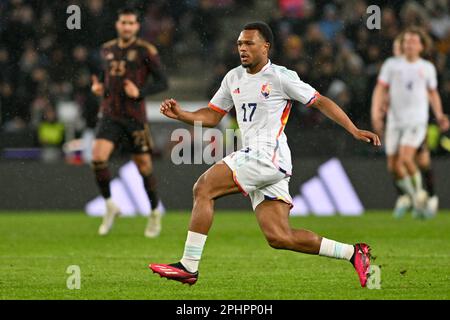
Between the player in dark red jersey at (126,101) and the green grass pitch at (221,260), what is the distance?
73 cm

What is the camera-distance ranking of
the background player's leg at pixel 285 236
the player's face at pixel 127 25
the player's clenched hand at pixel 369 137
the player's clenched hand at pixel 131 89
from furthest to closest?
the player's face at pixel 127 25 < the player's clenched hand at pixel 131 89 < the background player's leg at pixel 285 236 < the player's clenched hand at pixel 369 137

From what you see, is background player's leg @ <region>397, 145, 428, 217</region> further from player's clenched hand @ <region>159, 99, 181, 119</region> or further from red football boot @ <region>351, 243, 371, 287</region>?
player's clenched hand @ <region>159, 99, 181, 119</region>

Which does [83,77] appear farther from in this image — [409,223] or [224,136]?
[409,223]

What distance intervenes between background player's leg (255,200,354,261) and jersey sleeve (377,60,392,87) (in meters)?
7.87

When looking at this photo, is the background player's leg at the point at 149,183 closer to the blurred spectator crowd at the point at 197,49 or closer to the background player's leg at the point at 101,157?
the background player's leg at the point at 101,157

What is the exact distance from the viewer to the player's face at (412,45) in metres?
15.9

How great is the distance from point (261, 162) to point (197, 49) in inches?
387

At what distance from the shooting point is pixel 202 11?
17.8m

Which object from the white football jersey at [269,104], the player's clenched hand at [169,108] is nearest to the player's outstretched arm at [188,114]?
the player's clenched hand at [169,108]

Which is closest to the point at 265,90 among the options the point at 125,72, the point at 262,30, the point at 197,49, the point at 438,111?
the point at 262,30

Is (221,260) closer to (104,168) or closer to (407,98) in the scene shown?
(104,168)

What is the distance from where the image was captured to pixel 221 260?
10.8 m

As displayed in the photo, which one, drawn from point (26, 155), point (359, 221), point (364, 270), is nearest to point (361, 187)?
point (359, 221)
